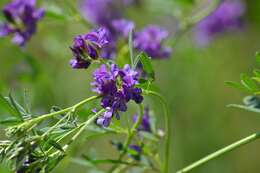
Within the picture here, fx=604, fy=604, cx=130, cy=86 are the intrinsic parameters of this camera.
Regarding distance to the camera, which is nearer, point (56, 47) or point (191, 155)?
point (56, 47)

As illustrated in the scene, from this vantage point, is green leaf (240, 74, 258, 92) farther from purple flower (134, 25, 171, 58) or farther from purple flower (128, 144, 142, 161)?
purple flower (134, 25, 171, 58)

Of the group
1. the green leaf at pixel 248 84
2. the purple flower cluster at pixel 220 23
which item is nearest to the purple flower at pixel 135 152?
the green leaf at pixel 248 84

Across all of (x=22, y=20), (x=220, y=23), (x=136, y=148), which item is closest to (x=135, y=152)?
(x=136, y=148)

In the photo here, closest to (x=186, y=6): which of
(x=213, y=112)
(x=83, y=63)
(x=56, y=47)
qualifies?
(x=56, y=47)

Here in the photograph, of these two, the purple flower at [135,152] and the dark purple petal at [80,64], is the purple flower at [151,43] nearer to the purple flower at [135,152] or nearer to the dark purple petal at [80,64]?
the purple flower at [135,152]

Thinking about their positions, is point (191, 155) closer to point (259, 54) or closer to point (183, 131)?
point (183, 131)

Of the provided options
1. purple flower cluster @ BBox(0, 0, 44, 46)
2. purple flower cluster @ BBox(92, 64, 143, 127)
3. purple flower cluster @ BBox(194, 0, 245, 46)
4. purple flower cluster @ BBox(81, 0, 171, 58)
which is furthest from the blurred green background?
purple flower cluster @ BBox(92, 64, 143, 127)
